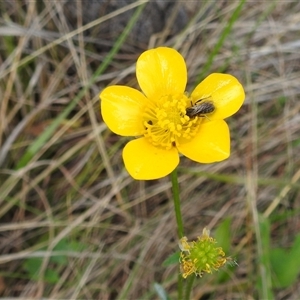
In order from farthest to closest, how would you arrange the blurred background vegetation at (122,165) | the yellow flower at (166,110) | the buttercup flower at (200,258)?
1. the blurred background vegetation at (122,165)
2. the yellow flower at (166,110)
3. the buttercup flower at (200,258)

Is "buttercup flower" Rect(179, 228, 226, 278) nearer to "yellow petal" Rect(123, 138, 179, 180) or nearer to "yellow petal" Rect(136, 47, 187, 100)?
"yellow petal" Rect(123, 138, 179, 180)

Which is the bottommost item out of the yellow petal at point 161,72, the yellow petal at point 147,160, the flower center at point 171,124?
the yellow petal at point 147,160

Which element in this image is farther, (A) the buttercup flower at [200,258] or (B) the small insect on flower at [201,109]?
(B) the small insect on flower at [201,109]

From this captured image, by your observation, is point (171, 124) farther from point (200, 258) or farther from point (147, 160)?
point (200, 258)

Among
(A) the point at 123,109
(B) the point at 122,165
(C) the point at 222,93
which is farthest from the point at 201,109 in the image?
(B) the point at 122,165

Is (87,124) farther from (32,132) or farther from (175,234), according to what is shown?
(175,234)

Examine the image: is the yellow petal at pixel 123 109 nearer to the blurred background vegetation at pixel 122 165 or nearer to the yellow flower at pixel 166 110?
the yellow flower at pixel 166 110

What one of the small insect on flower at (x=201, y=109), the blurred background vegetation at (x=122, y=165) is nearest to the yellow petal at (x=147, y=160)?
the small insect on flower at (x=201, y=109)
